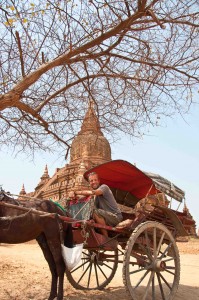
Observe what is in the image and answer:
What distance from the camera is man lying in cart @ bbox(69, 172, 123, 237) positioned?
5.43m

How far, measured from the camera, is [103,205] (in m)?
5.68

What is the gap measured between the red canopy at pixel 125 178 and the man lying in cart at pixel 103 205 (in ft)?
1.68

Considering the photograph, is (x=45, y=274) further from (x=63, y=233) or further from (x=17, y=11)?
(x=17, y=11)

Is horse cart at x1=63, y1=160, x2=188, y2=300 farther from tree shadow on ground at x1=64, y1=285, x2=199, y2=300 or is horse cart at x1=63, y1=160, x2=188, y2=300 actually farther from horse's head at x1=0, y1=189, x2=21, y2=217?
horse's head at x1=0, y1=189, x2=21, y2=217

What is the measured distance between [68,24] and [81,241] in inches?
135

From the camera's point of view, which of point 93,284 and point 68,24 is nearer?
point 68,24

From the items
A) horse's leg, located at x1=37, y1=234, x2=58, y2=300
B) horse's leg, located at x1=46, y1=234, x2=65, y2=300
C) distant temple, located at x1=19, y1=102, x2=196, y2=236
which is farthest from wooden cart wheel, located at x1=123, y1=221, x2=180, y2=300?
distant temple, located at x1=19, y1=102, x2=196, y2=236

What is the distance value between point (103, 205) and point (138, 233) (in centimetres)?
78

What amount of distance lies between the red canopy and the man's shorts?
0.86 metres

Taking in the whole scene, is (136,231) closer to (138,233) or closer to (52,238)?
(138,233)

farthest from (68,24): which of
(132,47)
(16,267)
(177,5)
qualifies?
(16,267)

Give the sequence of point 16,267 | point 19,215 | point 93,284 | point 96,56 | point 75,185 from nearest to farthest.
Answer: point 19,215 → point 96,56 → point 93,284 → point 16,267 → point 75,185

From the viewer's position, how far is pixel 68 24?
562 centimetres

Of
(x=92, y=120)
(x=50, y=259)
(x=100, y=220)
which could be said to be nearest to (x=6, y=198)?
(x=50, y=259)
